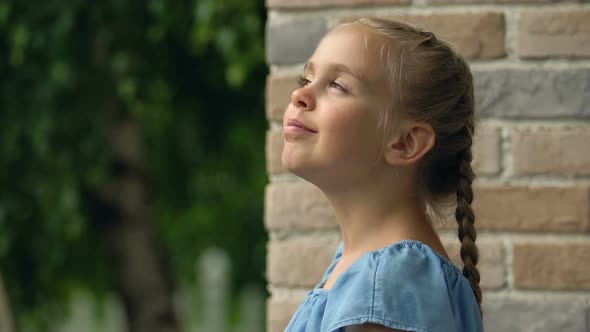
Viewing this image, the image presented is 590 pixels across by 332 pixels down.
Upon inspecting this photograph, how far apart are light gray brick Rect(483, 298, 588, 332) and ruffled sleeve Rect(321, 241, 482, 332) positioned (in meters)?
0.45

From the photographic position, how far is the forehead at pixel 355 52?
1.60m

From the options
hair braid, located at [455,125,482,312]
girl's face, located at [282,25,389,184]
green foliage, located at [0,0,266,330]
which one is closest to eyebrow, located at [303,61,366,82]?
girl's face, located at [282,25,389,184]

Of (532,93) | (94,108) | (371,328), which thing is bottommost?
(94,108)

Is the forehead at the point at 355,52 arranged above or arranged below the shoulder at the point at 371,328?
above

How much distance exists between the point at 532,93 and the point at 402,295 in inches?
28.6

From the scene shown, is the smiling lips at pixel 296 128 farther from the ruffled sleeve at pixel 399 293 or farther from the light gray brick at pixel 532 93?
the light gray brick at pixel 532 93

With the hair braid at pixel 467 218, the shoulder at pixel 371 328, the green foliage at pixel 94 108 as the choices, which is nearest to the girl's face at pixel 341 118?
the hair braid at pixel 467 218

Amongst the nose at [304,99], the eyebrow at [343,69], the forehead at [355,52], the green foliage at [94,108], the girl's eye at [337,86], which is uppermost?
the forehead at [355,52]

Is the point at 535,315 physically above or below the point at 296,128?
below

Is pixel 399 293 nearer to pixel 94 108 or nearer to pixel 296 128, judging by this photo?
pixel 296 128

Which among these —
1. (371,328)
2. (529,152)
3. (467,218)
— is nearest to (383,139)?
(467,218)

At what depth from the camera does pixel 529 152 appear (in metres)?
1.98

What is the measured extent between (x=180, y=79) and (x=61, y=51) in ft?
2.88

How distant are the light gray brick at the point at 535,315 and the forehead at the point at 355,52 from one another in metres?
0.64
